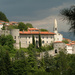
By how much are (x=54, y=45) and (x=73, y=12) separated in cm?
4942

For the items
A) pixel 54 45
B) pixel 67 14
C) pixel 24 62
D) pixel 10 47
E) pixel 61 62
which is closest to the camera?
pixel 67 14

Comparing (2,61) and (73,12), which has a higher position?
(73,12)

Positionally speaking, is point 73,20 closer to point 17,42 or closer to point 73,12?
point 73,12

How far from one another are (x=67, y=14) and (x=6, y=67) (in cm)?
3142

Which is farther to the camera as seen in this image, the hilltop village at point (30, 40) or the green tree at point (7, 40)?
the hilltop village at point (30, 40)

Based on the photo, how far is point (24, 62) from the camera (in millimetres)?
34094

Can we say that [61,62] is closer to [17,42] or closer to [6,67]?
[6,67]

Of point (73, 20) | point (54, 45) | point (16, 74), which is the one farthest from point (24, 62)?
point (73, 20)

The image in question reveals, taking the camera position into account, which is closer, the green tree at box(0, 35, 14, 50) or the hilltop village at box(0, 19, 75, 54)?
the green tree at box(0, 35, 14, 50)

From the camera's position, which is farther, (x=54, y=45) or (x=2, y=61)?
(x=54, y=45)

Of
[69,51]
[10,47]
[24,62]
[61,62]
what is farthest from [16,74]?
[69,51]

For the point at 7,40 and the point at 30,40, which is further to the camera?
the point at 30,40

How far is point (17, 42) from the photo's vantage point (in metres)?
53.6

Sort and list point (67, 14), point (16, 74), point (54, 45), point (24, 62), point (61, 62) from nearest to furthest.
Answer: point (67, 14)
point (16, 74)
point (24, 62)
point (61, 62)
point (54, 45)
